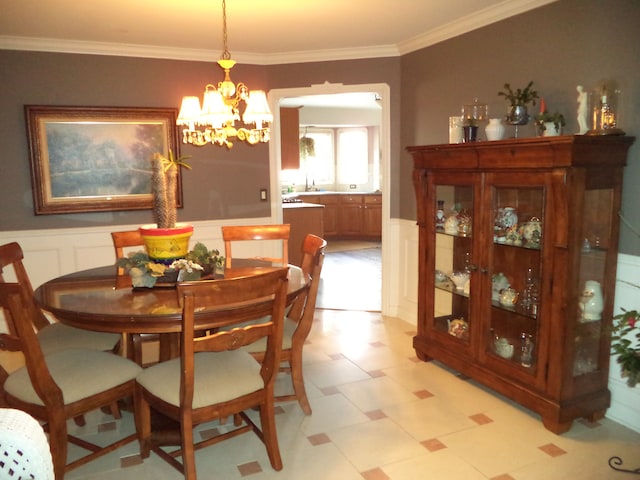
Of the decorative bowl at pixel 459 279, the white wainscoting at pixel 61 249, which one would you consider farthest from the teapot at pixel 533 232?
the white wainscoting at pixel 61 249

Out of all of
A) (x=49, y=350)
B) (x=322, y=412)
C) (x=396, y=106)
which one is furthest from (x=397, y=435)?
(x=396, y=106)

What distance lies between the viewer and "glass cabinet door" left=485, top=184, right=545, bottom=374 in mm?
2795

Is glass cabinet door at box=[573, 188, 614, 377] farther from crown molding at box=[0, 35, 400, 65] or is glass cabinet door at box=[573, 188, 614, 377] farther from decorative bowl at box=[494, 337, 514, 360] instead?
crown molding at box=[0, 35, 400, 65]

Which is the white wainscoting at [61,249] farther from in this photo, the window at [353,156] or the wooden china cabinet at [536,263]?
the window at [353,156]

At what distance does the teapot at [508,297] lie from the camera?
2949 mm

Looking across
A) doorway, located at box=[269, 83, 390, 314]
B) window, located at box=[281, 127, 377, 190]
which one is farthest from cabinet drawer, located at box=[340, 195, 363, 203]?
doorway, located at box=[269, 83, 390, 314]

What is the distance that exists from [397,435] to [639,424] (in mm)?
1313

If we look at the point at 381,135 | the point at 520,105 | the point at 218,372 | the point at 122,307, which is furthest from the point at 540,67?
the point at 122,307

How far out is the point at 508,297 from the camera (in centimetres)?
297

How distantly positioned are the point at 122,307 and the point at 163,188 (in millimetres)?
722

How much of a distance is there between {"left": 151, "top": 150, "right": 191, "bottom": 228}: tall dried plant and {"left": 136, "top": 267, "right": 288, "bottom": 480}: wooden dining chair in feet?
2.62

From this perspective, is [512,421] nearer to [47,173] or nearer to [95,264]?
[95,264]

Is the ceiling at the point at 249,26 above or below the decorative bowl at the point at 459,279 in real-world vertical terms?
above

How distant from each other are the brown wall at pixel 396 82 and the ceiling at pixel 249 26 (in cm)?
9
